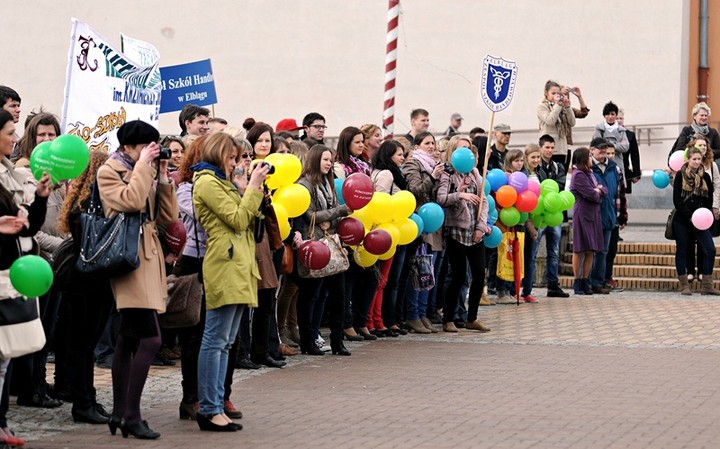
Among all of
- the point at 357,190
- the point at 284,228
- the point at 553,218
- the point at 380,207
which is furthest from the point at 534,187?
the point at 284,228

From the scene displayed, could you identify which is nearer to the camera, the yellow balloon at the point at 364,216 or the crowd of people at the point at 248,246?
the crowd of people at the point at 248,246

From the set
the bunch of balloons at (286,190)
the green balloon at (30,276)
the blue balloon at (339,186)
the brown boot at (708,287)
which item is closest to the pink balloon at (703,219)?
the brown boot at (708,287)

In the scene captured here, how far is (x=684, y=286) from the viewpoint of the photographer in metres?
18.7

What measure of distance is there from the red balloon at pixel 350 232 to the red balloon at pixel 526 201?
4331mm

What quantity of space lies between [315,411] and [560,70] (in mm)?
18306

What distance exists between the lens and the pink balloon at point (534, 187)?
16719 mm

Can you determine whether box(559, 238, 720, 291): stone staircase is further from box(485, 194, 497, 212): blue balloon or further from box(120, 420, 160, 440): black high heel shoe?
box(120, 420, 160, 440): black high heel shoe

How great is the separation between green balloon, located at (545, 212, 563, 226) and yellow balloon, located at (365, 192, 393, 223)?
4955 mm

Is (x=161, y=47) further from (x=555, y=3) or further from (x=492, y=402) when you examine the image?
(x=492, y=402)

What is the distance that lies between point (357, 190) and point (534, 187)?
5.04 m

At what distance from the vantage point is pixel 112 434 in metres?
8.59

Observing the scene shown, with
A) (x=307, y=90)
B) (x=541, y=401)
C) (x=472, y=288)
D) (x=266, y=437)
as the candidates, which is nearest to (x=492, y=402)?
(x=541, y=401)

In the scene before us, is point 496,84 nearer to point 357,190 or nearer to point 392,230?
point 392,230

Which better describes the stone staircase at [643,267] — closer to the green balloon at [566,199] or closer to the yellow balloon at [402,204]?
the green balloon at [566,199]
